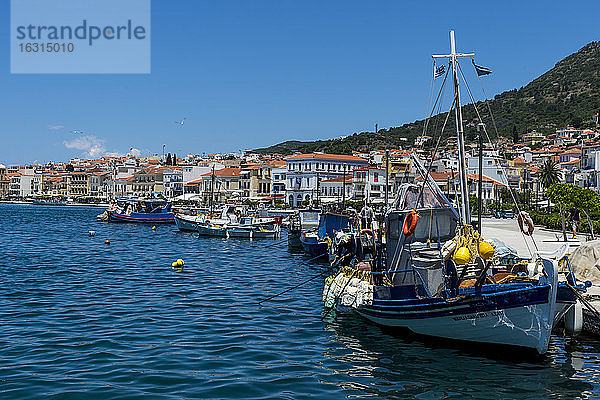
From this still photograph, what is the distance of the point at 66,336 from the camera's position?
15039 mm

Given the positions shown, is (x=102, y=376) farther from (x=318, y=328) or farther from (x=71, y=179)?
(x=71, y=179)

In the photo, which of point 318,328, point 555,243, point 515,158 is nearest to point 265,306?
point 318,328

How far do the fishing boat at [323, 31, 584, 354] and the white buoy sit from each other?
2.32ft

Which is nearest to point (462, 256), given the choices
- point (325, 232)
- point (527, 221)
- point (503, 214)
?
point (527, 221)

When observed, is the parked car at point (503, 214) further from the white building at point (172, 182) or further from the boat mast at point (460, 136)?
the white building at point (172, 182)

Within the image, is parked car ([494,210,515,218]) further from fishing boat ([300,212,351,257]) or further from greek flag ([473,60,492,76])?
greek flag ([473,60,492,76])

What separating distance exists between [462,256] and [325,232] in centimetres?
2256

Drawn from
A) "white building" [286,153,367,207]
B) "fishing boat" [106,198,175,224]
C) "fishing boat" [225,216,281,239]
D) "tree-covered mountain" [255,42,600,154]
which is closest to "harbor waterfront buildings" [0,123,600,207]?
"white building" [286,153,367,207]

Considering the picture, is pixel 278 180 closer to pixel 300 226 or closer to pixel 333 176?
pixel 333 176

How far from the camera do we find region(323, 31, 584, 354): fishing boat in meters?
12.8

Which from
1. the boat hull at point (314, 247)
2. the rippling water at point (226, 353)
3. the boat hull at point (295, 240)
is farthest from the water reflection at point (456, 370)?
the boat hull at point (295, 240)

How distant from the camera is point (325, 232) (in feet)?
118

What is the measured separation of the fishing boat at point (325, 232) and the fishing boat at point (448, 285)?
16.2 metres

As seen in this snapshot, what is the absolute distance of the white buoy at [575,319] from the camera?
573 inches
